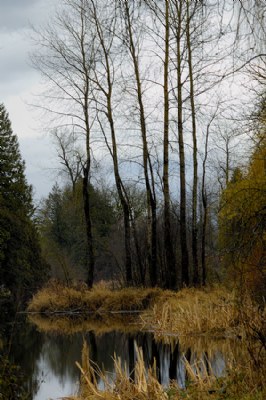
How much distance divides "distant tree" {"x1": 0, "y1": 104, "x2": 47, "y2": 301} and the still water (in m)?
19.5

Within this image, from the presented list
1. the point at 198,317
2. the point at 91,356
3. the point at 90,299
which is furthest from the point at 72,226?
the point at 91,356

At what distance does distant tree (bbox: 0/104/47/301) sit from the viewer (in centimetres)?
3938

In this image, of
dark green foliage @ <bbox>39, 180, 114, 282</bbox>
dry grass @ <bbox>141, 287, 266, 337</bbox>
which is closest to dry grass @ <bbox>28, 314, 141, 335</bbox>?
dry grass @ <bbox>141, 287, 266, 337</bbox>

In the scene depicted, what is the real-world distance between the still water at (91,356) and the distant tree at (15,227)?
19.5 m

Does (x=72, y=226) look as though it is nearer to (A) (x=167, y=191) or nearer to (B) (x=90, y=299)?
(B) (x=90, y=299)

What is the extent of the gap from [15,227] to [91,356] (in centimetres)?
2691

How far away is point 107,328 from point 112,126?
1091cm

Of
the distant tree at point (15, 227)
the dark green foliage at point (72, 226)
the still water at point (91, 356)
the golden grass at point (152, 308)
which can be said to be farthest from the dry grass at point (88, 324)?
the dark green foliage at point (72, 226)

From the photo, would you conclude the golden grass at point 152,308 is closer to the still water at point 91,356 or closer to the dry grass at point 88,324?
the dry grass at point 88,324

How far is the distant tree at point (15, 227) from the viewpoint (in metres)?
39.4

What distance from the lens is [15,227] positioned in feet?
132

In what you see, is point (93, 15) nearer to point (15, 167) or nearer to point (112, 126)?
point (112, 126)

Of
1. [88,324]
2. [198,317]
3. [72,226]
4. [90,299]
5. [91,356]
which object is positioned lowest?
[91,356]

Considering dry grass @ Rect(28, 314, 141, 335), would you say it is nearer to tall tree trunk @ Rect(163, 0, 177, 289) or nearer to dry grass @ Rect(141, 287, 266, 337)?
dry grass @ Rect(141, 287, 266, 337)
